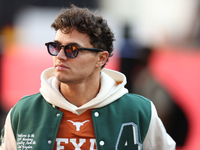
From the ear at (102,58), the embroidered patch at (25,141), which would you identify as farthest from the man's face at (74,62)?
the embroidered patch at (25,141)

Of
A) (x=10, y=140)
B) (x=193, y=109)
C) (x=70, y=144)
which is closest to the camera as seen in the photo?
(x=70, y=144)

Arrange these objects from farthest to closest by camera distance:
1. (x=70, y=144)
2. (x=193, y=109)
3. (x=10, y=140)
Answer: (x=193, y=109) → (x=10, y=140) → (x=70, y=144)

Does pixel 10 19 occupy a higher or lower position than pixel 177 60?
higher

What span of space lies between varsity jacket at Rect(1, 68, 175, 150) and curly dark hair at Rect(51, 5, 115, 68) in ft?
1.38

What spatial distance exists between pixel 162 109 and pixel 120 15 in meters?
1.89

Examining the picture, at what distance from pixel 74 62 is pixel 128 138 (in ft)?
2.69

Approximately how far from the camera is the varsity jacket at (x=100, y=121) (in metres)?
2.23

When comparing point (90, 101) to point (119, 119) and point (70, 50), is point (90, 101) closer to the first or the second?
point (119, 119)

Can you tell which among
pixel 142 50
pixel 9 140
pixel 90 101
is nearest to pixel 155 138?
pixel 90 101

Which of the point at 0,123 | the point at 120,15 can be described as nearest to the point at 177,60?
the point at 120,15

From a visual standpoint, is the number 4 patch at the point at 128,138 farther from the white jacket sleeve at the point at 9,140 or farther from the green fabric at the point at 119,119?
the white jacket sleeve at the point at 9,140

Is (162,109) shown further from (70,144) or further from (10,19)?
(10,19)

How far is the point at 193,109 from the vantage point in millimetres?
4590

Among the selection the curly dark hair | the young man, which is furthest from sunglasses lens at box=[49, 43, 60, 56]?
the curly dark hair
